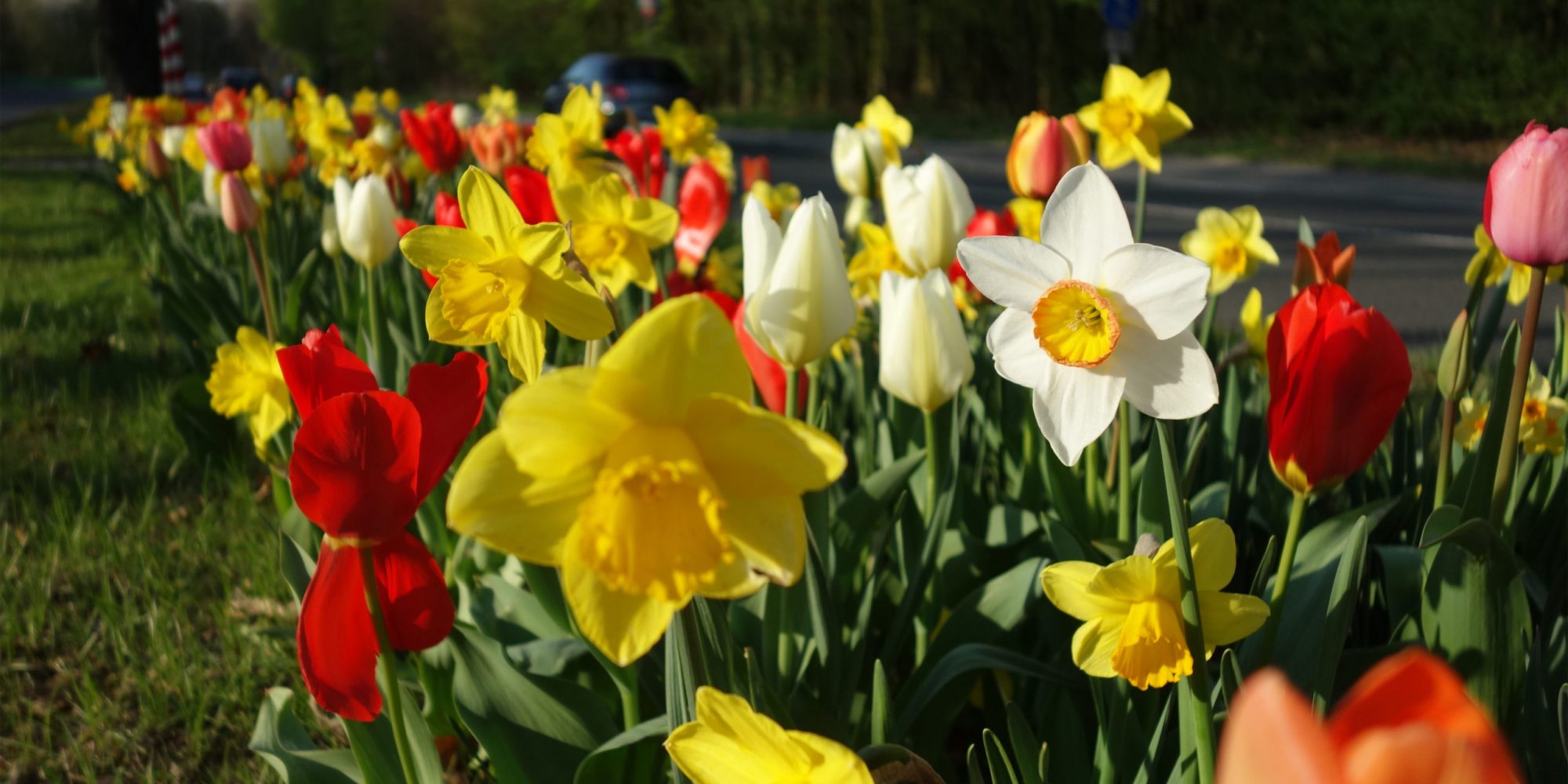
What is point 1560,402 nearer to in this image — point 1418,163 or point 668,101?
point 1418,163

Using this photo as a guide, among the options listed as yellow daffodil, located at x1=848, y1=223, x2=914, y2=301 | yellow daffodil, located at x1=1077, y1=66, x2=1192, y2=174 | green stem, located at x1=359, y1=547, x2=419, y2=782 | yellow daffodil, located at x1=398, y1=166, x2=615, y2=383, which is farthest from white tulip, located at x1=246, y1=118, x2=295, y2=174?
green stem, located at x1=359, y1=547, x2=419, y2=782

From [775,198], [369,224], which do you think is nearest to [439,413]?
[369,224]

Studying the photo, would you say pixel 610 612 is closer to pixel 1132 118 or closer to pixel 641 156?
pixel 1132 118

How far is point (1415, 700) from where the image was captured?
1.05 feet

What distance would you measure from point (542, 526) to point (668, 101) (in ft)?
53.0

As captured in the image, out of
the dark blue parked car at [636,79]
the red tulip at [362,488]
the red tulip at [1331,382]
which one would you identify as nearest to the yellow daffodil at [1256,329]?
the red tulip at [1331,382]

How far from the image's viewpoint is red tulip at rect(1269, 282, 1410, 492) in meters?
0.87

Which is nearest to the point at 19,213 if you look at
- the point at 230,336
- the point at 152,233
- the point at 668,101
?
the point at 152,233

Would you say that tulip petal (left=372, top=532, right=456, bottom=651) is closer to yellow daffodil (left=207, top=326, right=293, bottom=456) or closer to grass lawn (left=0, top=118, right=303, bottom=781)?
grass lawn (left=0, top=118, right=303, bottom=781)

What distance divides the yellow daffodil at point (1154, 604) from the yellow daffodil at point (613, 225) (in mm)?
737

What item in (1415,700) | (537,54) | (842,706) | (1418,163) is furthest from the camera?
(537,54)

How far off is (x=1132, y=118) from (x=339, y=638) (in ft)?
4.99

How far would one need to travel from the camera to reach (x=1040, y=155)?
5.37 feet

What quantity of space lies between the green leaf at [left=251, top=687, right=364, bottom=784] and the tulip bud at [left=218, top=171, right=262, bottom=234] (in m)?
1.41
